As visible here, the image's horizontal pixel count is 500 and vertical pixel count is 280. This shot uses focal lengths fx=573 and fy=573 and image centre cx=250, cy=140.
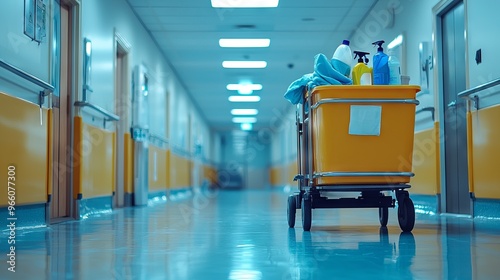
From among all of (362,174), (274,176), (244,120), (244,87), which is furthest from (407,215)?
(274,176)

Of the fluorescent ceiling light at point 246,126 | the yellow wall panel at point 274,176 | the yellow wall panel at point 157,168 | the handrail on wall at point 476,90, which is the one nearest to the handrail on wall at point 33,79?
the handrail on wall at point 476,90

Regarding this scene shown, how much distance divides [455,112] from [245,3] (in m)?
3.53

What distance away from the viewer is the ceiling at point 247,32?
27.2 feet

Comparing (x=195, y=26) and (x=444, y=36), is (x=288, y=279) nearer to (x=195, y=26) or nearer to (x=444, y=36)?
(x=444, y=36)

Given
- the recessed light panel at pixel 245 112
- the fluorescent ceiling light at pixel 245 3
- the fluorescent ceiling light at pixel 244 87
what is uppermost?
the fluorescent ceiling light at pixel 245 3

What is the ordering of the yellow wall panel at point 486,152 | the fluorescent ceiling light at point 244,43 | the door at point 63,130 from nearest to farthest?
the yellow wall panel at point 486,152 < the door at point 63,130 < the fluorescent ceiling light at point 244,43

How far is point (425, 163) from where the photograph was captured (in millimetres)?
6281

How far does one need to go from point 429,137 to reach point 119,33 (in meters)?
4.12

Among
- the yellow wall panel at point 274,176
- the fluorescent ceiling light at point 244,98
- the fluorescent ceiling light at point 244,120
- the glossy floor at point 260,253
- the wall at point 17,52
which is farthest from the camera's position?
the yellow wall panel at point 274,176

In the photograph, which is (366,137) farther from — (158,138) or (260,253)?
(158,138)

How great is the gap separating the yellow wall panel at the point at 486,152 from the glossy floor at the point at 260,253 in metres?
0.65

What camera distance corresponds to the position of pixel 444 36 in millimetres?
5941

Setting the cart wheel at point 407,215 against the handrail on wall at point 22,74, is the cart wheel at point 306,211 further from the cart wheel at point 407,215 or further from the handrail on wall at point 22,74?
the handrail on wall at point 22,74

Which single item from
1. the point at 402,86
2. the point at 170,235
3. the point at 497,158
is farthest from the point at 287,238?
the point at 497,158
